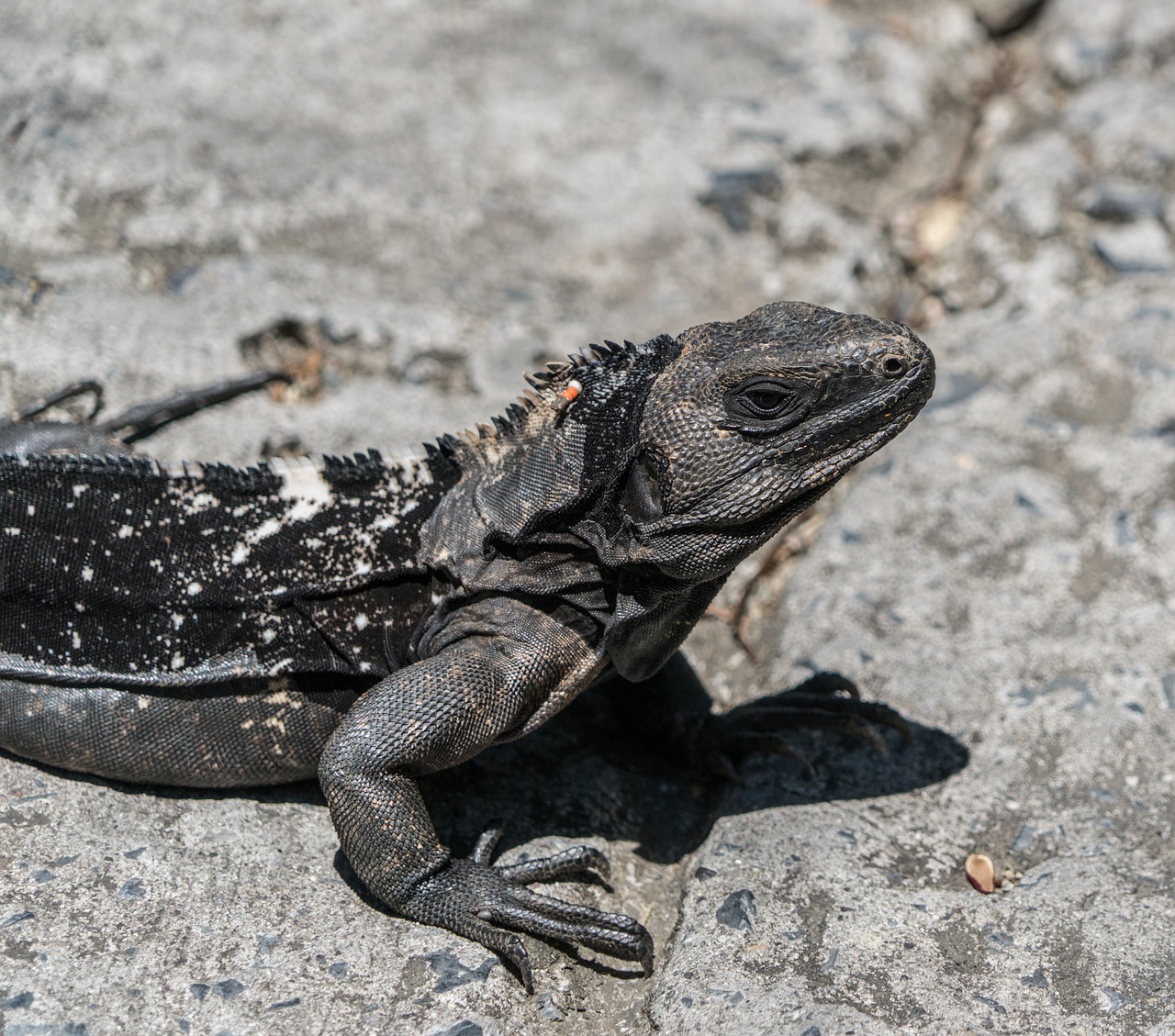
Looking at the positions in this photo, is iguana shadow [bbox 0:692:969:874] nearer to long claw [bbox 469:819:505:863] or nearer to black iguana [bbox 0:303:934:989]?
long claw [bbox 469:819:505:863]

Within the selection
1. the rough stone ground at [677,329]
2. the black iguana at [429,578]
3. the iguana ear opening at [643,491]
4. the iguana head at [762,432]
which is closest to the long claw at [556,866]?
the black iguana at [429,578]

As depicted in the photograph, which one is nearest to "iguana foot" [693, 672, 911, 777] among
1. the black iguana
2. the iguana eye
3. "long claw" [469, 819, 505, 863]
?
the black iguana

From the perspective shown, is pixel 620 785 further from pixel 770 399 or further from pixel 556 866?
pixel 770 399

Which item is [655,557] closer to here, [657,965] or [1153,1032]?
[657,965]

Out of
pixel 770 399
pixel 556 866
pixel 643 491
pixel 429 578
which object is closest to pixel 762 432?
pixel 770 399

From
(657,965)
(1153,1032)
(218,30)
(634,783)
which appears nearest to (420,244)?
(218,30)

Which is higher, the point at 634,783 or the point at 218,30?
the point at 218,30
